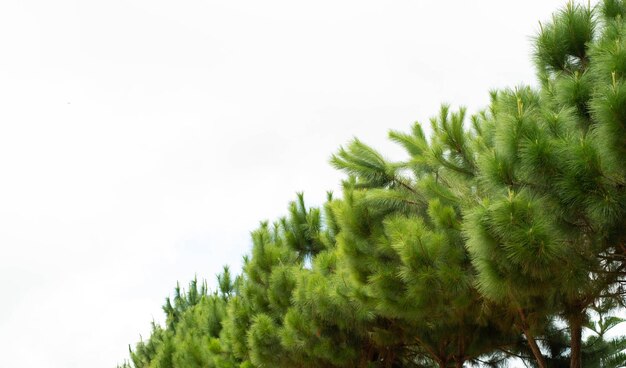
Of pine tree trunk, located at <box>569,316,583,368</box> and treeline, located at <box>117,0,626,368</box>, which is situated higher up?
treeline, located at <box>117,0,626,368</box>

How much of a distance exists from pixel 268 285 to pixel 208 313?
3.91m

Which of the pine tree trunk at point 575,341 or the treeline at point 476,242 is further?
the pine tree trunk at point 575,341

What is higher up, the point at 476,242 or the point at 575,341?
the point at 476,242

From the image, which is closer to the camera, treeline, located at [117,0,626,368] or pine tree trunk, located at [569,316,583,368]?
treeline, located at [117,0,626,368]

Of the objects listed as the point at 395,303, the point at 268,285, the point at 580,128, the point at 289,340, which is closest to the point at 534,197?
the point at 580,128

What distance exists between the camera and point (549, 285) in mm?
6340

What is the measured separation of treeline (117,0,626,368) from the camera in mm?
5598

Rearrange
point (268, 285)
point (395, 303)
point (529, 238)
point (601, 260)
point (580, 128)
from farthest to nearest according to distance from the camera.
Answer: point (268, 285) → point (395, 303) → point (601, 260) → point (580, 128) → point (529, 238)

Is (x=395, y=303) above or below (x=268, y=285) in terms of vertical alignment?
below

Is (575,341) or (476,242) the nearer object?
(476,242)

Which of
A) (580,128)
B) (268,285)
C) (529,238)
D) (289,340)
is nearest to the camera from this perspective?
(529,238)

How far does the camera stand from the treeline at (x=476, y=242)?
5.60 meters

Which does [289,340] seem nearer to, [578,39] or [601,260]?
[601,260]

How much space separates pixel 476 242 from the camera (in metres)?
5.97
